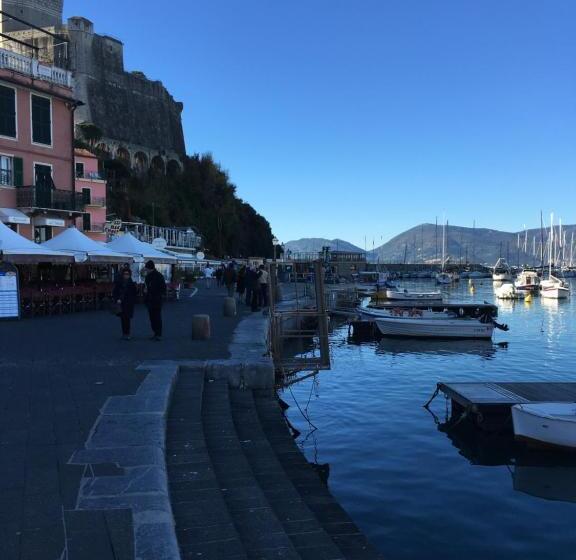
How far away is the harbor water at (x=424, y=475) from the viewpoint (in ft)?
21.1

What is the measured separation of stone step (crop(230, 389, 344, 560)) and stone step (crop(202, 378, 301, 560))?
117 mm

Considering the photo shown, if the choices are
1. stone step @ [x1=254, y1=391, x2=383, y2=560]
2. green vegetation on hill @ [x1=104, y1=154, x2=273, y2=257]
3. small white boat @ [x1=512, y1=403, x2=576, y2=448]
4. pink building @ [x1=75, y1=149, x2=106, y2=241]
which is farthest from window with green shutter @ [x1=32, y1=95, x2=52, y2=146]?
green vegetation on hill @ [x1=104, y1=154, x2=273, y2=257]

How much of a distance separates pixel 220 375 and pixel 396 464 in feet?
9.69

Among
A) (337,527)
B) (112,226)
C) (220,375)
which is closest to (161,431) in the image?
(337,527)

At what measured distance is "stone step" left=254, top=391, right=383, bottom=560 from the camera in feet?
16.4

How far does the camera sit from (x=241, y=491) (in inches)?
197

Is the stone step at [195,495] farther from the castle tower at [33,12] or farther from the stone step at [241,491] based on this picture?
the castle tower at [33,12]

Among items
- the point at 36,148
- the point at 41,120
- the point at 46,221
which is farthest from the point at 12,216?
the point at 41,120

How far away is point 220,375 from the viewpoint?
8.86m

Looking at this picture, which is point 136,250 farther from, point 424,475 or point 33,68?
point 424,475

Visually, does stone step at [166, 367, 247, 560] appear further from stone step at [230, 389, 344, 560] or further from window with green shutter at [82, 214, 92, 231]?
window with green shutter at [82, 214, 92, 231]

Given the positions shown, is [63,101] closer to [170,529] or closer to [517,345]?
[517,345]

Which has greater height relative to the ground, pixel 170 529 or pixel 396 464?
pixel 170 529

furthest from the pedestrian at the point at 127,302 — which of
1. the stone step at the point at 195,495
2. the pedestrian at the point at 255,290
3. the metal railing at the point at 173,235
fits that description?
the metal railing at the point at 173,235
